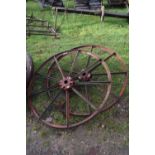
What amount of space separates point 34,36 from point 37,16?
9cm

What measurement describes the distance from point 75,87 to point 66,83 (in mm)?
41

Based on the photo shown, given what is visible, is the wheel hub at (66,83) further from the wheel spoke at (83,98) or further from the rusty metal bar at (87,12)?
the rusty metal bar at (87,12)

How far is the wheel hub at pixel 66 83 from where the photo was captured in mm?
1692

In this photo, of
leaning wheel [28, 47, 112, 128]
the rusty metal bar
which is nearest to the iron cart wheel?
leaning wheel [28, 47, 112, 128]

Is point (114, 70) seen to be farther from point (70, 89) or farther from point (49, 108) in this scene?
point (49, 108)

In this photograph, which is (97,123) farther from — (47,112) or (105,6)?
(105,6)

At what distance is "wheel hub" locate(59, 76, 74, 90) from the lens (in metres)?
1.69

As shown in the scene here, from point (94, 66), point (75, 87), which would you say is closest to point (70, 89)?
point (75, 87)

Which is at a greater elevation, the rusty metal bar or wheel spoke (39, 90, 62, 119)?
the rusty metal bar

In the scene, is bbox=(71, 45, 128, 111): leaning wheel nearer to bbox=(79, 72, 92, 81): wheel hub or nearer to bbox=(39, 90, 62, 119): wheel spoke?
bbox=(79, 72, 92, 81): wheel hub

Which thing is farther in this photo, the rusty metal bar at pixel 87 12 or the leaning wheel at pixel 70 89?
the rusty metal bar at pixel 87 12

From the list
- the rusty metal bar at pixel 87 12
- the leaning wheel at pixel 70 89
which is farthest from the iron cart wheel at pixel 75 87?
the rusty metal bar at pixel 87 12

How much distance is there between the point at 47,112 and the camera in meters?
1.71

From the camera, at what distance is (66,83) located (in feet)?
5.58
